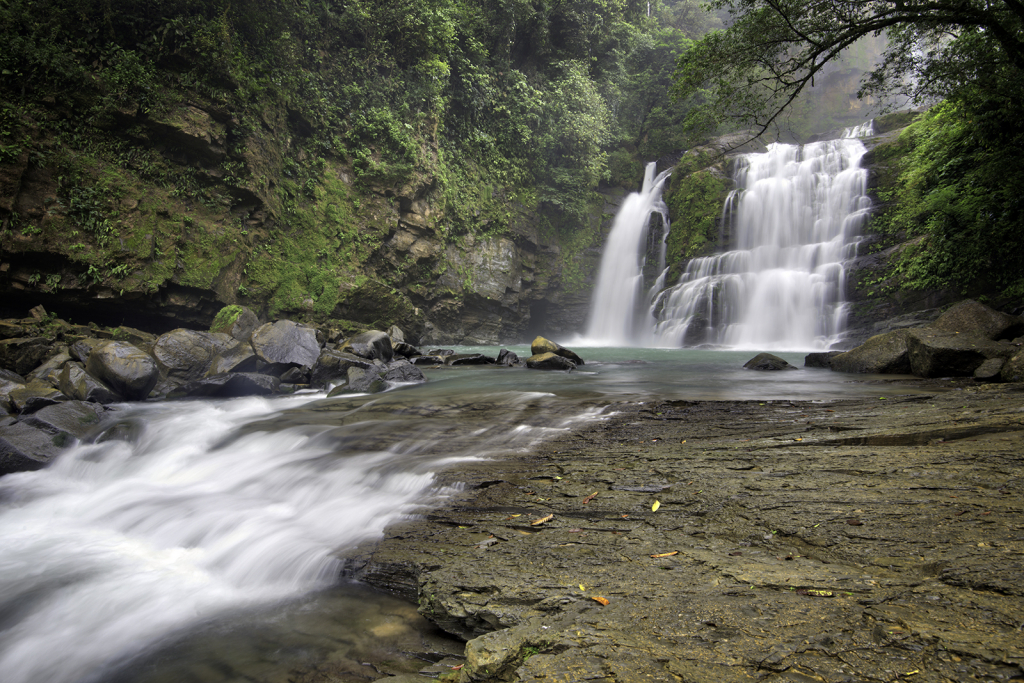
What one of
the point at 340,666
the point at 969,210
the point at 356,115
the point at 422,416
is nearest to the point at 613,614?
the point at 340,666

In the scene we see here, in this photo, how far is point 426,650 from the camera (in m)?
2.28

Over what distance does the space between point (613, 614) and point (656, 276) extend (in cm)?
2159

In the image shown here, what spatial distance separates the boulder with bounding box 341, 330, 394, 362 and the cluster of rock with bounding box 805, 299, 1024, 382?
9.96 metres

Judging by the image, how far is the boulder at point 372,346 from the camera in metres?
11.7

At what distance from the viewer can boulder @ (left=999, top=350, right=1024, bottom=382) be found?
19.3 ft

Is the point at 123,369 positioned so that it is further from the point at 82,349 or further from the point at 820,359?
the point at 820,359

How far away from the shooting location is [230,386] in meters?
9.02

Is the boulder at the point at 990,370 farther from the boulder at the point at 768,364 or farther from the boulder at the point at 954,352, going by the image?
the boulder at the point at 768,364

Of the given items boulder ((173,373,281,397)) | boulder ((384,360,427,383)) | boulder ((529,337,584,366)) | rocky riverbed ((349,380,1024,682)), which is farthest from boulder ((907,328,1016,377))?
boulder ((173,373,281,397))

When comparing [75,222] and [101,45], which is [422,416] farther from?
[101,45]

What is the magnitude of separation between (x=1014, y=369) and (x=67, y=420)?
11812 mm

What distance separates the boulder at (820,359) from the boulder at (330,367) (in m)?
9.44

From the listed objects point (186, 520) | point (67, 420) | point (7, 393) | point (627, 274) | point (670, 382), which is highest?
point (627, 274)

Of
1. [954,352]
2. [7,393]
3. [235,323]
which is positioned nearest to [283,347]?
[235,323]
